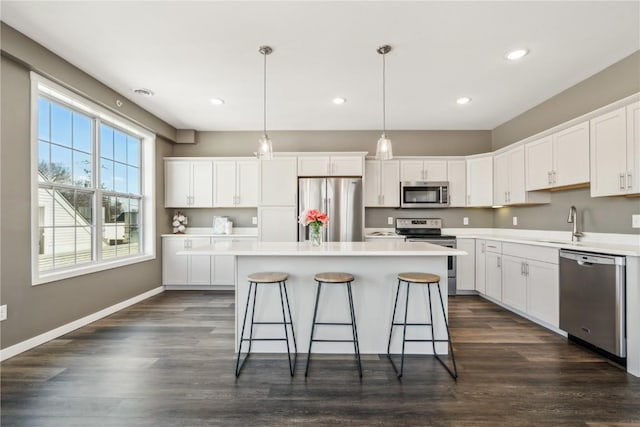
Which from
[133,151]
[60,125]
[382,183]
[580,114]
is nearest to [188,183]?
[133,151]

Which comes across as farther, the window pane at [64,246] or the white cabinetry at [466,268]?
the white cabinetry at [466,268]

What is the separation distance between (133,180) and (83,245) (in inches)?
51.9

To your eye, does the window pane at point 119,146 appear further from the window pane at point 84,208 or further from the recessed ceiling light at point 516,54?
the recessed ceiling light at point 516,54

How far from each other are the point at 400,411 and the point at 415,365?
0.63 m

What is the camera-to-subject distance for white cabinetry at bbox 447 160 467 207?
4.84 m

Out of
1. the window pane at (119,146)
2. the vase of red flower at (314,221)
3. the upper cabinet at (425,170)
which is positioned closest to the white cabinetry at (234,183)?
the window pane at (119,146)

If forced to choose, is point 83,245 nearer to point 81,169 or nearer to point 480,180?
point 81,169

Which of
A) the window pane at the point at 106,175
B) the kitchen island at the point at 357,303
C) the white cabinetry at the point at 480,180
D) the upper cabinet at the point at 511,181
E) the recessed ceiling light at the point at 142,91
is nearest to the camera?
the kitchen island at the point at 357,303

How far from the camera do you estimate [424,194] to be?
15.8 feet

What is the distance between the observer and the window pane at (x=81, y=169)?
323cm

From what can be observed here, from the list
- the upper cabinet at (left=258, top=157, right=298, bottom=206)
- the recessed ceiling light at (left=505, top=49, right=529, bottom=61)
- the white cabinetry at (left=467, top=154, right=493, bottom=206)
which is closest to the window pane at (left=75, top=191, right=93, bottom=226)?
the upper cabinet at (left=258, top=157, right=298, bottom=206)

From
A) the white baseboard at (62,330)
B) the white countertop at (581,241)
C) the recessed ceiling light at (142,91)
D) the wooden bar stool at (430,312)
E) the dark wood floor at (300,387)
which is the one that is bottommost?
the dark wood floor at (300,387)

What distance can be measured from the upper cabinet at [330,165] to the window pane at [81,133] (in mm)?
2679

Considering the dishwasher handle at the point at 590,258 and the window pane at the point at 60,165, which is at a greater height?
the window pane at the point at 60,165
